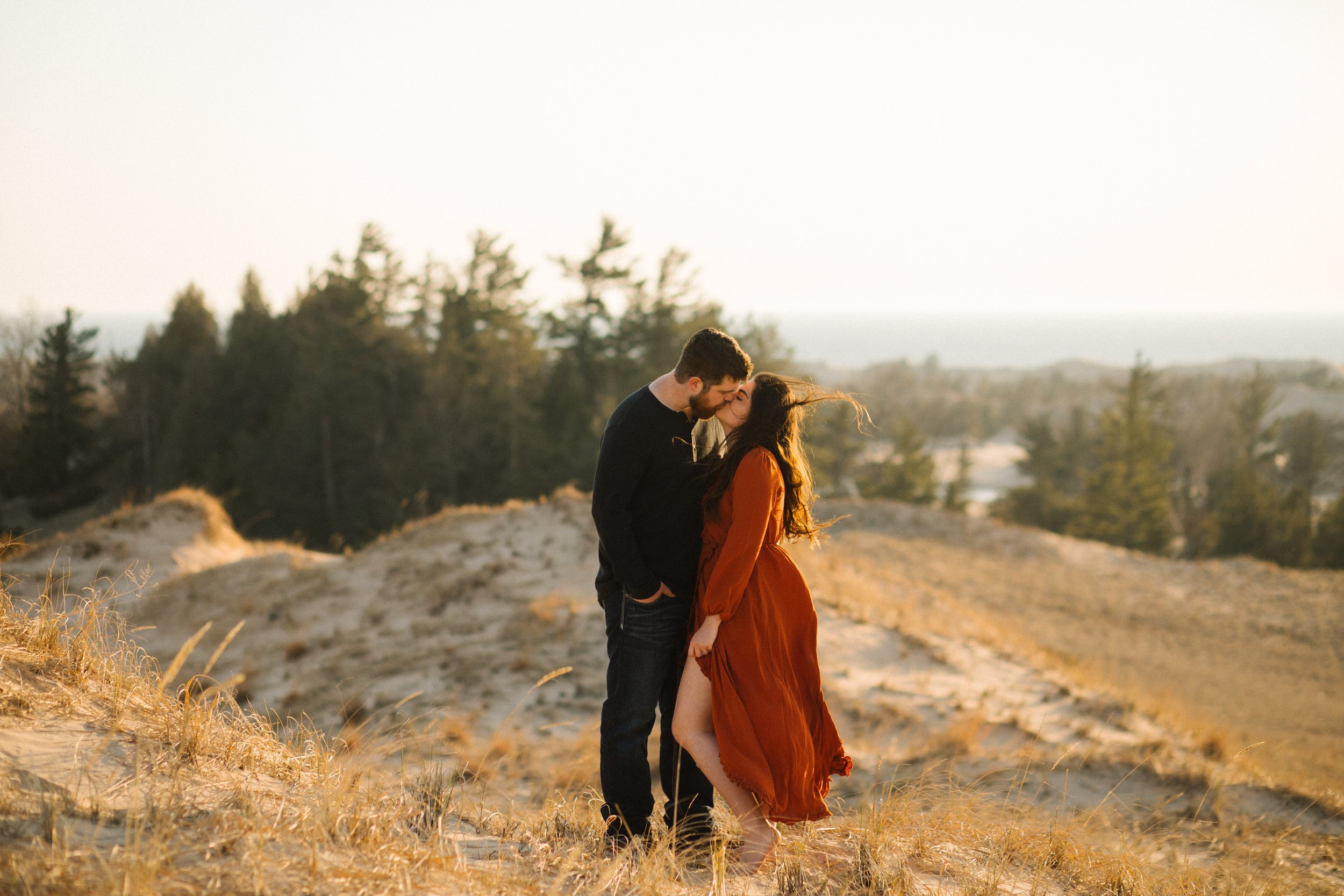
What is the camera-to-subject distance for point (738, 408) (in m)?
3.34

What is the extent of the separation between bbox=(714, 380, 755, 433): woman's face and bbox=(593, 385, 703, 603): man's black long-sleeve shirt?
0.17 m

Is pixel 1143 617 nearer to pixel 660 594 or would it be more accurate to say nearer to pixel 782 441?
pixel 782 441

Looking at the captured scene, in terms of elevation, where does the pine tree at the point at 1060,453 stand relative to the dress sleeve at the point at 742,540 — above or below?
below

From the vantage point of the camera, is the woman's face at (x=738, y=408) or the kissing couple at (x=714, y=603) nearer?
the kissing couple at (x=714, y=603)

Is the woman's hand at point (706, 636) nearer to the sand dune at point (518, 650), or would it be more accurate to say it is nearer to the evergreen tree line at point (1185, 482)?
the sand dune at point (518, 650)

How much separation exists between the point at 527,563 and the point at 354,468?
27995 millimetres

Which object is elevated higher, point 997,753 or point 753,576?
point 753,576

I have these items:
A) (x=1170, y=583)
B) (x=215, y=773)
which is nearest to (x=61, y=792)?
(x=215, y=773)

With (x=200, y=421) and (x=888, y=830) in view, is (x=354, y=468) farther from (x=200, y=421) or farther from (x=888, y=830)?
(x=888, y=830)

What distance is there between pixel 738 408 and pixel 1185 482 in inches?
2183

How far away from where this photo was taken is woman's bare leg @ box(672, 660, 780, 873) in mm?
3102

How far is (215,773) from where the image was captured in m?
2.70

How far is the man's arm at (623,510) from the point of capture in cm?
318

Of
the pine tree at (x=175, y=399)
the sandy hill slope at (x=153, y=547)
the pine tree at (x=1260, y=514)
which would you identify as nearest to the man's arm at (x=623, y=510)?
the sandy hill slope at (x=153, y=547)
